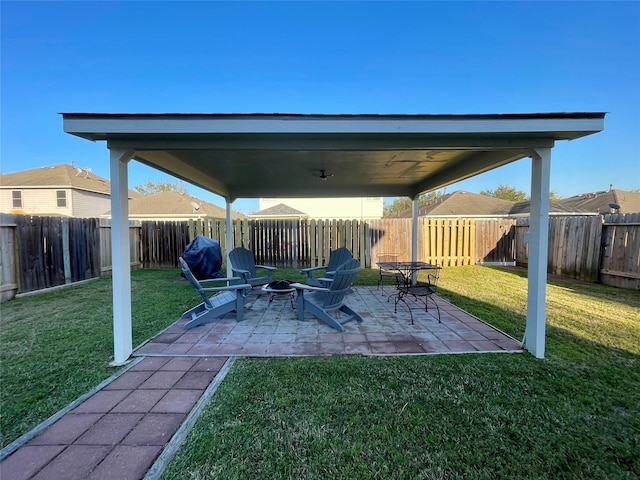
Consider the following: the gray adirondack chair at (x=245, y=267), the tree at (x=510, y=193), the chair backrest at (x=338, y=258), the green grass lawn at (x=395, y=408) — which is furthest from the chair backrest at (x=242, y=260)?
the tree at (x=510, y=193)

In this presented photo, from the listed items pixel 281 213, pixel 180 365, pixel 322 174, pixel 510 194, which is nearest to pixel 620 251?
pixel 322 174

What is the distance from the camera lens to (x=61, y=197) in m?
17.6

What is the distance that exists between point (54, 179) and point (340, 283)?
2252cm

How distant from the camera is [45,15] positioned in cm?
764

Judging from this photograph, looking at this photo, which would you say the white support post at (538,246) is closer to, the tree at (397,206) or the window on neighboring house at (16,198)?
the window on neighboring house at (16,198)

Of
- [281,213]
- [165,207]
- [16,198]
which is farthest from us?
[281,213]

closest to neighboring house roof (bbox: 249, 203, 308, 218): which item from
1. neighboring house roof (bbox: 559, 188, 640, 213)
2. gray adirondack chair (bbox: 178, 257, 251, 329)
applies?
gray adirondack chair (bbox: 178, 257, 251, 329)

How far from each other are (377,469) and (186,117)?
335 centimetres

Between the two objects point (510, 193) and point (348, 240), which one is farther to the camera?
point (510, 193)

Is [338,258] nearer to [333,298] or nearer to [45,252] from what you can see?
[333,298]

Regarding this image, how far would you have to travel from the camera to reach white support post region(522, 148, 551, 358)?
10.2 feet

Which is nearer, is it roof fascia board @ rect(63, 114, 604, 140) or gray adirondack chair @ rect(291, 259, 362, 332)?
roof fascia board @ rect(63, 114, 604, 140)

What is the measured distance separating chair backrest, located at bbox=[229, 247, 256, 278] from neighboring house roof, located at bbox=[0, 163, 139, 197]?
1550 cm

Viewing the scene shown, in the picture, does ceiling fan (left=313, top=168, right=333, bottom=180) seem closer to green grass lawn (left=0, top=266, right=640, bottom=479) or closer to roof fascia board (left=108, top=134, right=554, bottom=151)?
roof fascia board (left=108, top=134, right=554, bottom=151)
